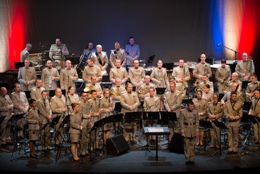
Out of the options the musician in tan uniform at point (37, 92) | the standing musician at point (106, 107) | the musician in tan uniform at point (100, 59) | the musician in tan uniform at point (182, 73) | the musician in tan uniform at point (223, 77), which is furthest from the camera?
the musician in tan uniform at point (100, 59)

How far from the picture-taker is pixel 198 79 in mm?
17531

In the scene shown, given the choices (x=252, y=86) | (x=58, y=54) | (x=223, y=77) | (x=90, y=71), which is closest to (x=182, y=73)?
(x=223, y=77)

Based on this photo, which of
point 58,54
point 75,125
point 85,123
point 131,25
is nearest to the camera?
point 75,125

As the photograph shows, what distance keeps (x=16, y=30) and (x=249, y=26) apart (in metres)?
10.1

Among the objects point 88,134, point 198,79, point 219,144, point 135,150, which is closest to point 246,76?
point 198,79

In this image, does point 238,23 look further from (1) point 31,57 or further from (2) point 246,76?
(1) point 31,57

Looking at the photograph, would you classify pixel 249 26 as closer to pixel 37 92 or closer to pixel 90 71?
pixel 90 71

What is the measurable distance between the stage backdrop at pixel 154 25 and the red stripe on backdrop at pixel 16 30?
0.09 meters

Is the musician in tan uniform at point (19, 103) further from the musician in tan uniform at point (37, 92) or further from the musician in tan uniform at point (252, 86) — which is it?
the musician in tan uniform at point (252, 86)

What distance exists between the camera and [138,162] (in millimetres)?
13352

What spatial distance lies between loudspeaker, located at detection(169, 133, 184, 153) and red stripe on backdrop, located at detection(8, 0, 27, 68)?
8987 millimetres

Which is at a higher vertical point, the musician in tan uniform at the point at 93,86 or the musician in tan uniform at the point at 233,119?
the musician in tan uniform at the point at 93,86

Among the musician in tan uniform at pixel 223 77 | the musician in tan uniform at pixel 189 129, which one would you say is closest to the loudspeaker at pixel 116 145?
the musician in tan uniform at pixel 189 129

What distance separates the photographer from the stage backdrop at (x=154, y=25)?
21.1 m
